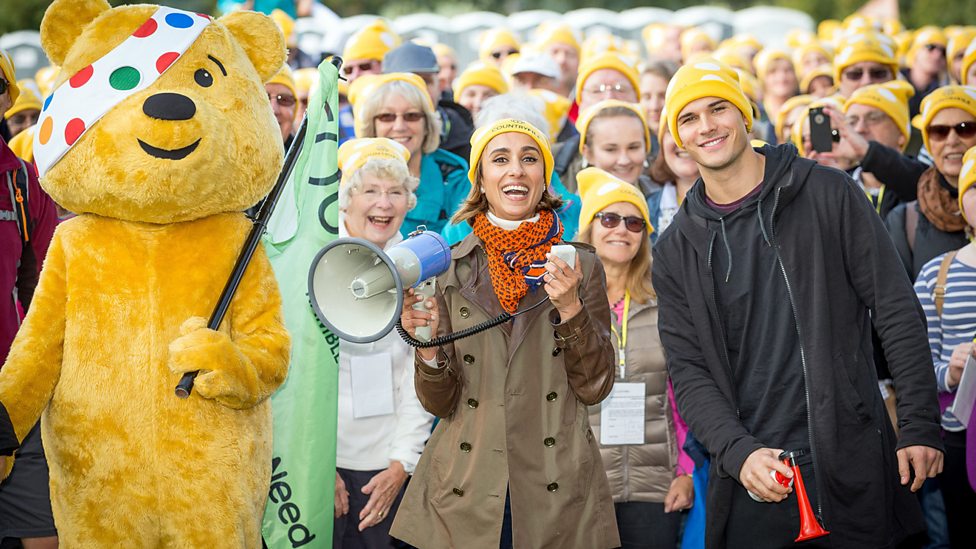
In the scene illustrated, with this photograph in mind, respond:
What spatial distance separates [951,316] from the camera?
18.9 feet

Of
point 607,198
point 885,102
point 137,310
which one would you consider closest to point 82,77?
point 137,310

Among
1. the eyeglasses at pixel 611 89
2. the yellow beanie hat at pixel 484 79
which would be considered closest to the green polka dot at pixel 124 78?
the eyeglasses at pixel 611 89

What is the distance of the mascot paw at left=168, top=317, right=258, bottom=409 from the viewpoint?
12.5 feet

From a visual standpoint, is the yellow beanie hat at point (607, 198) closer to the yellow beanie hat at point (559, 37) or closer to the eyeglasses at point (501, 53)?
the yellow beanie hat at point (559, 37)

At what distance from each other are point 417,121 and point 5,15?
23.5m

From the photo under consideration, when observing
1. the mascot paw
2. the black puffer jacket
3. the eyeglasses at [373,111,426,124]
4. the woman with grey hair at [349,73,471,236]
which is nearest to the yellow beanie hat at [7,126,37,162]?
the woman with grey hair at [349,73,471,236]

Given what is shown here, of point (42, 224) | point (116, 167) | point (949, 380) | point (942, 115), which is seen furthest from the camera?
point (942, 115)

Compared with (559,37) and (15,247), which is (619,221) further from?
(559,37)

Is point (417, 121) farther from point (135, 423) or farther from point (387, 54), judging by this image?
point (135, 423)

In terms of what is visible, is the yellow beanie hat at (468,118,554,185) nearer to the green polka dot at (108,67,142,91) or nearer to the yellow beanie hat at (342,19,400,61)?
the green polka dot at (108,67,142,91)

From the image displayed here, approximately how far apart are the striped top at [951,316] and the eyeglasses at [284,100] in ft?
12.9

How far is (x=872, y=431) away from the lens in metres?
4.22

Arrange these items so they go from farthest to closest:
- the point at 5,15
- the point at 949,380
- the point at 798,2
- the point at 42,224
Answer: the point at 798,2 < the point at 5,15 < the point at 949,380 < the point at 42,224

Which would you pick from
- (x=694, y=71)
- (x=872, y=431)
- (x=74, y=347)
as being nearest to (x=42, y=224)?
(x=74, y=347)
